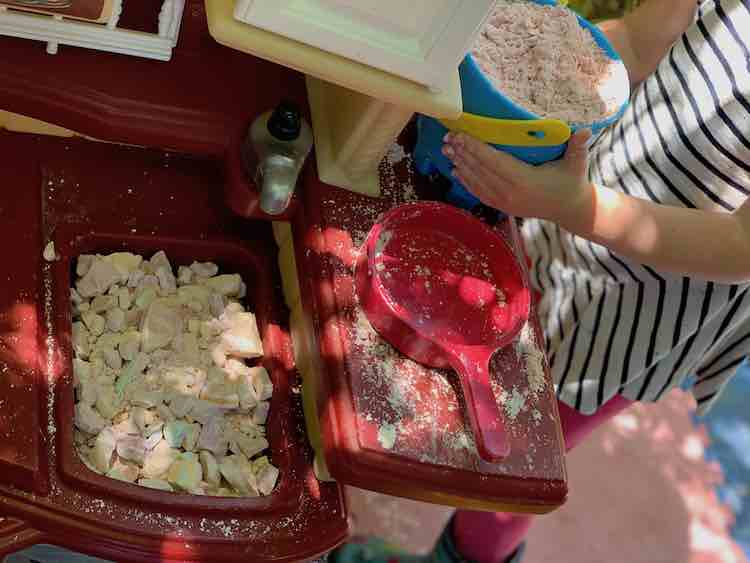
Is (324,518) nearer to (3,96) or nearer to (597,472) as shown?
(3,96)

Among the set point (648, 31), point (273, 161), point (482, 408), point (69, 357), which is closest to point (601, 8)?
point (648, 31)

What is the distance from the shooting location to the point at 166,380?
1.16 m

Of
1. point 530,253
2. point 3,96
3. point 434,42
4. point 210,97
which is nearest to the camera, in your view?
point 434,42

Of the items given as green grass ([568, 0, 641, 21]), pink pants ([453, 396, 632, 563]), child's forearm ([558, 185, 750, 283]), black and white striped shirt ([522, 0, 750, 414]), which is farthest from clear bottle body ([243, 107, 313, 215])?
green grass ([568, 0, 641, 21])

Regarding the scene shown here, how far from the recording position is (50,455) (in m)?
1.03

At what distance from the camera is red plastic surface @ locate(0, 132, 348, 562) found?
1021 mm

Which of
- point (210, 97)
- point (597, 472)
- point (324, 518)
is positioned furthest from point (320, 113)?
point (597, 472)

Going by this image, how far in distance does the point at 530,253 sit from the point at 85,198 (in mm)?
808

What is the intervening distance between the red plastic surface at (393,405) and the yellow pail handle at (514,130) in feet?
0.55

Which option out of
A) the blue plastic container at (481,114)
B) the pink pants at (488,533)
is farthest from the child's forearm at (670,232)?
the pink pants at (488,533)

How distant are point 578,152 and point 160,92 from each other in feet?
1.77

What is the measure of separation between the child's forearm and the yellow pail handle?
0.49 ft

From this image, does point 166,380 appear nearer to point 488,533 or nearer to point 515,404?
point 515,404

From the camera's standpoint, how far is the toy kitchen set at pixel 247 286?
40.4 inches
